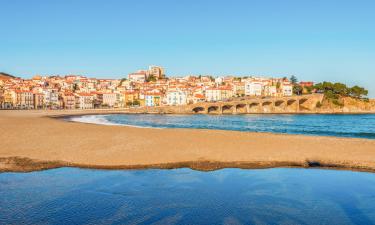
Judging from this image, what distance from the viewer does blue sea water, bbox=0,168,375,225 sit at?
43.3 feet

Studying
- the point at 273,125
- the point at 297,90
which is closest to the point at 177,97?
the point at 297,90

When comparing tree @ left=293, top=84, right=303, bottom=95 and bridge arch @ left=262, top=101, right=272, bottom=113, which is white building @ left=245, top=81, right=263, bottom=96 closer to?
tree @ left=293, top=84, right=303, bottom=95

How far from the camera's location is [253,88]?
551ft

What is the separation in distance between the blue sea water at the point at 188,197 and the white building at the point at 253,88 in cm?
14926

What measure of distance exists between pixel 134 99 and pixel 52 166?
134 meters

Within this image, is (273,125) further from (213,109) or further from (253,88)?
(253,88)

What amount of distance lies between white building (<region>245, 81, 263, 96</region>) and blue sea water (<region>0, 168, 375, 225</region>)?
149 m

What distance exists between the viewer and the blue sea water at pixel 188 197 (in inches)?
519

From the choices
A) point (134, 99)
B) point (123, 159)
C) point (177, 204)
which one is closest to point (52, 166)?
point (123, 159)

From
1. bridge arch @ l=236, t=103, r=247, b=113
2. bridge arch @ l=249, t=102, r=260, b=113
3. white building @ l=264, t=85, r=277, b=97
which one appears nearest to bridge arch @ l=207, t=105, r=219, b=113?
bridge arch @ l=236, t=103, r=247, b=113

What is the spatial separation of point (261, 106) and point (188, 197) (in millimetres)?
106438

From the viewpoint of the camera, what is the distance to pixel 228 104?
114m

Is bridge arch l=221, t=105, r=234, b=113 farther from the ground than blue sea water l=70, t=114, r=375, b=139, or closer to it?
farther from the ground

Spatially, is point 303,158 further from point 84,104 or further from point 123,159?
point 84,104
